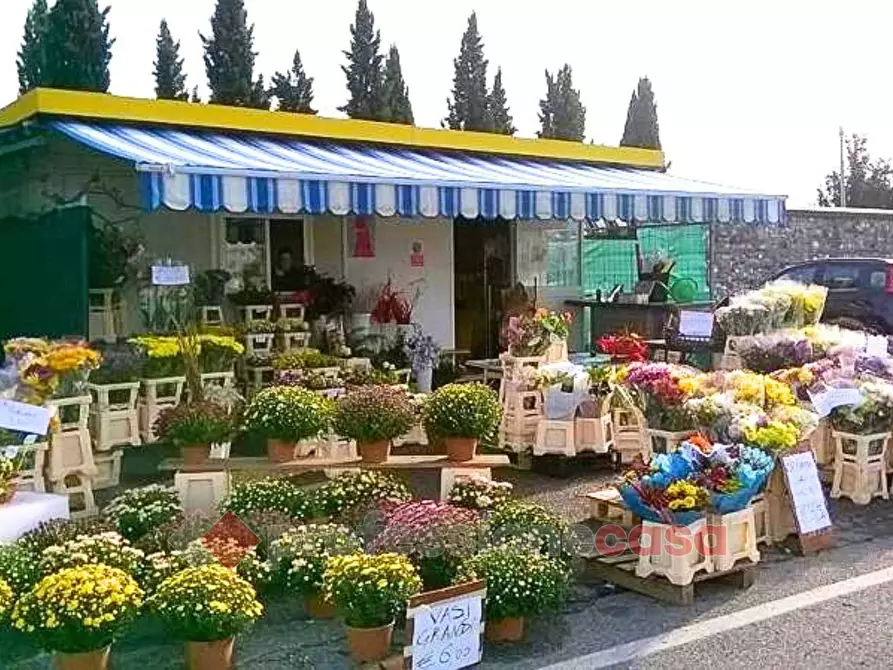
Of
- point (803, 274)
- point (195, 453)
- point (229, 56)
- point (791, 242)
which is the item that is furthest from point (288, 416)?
point (229, 56)

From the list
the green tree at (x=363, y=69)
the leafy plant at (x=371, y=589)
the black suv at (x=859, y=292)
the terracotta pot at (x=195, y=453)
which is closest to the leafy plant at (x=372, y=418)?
the terracotta pot at (x=195, y=453)

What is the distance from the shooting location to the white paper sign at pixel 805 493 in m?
5.77

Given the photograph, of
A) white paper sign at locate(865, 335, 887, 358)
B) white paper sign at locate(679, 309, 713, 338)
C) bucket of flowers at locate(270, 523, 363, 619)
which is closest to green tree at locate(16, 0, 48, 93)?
white paper sign at locate(679, 309, 713, 338)

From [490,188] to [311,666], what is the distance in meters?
5.37

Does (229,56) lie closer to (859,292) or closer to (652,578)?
(859,292)

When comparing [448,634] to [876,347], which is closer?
[448,634]

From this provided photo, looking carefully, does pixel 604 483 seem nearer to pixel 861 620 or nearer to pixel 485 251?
pixel 861 620

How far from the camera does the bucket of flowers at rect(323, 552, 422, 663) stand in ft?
13.5

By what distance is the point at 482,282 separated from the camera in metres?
13.5

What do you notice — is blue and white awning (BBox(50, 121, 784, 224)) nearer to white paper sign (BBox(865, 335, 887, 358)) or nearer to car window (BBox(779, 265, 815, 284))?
white paper sign (BBox(865, 335, 887, 358))

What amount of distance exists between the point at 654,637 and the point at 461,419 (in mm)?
1879

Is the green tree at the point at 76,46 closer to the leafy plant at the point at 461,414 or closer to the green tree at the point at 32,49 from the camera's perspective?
the green tree at the point at 32,49

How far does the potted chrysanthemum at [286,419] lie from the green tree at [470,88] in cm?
2018

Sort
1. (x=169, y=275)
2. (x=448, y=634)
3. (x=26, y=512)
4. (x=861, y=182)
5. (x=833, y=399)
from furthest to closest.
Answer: (x=861, y=182), (x=169, y=275), (x=833, y=399), (x=26, y=512), (x=448, y=634)
